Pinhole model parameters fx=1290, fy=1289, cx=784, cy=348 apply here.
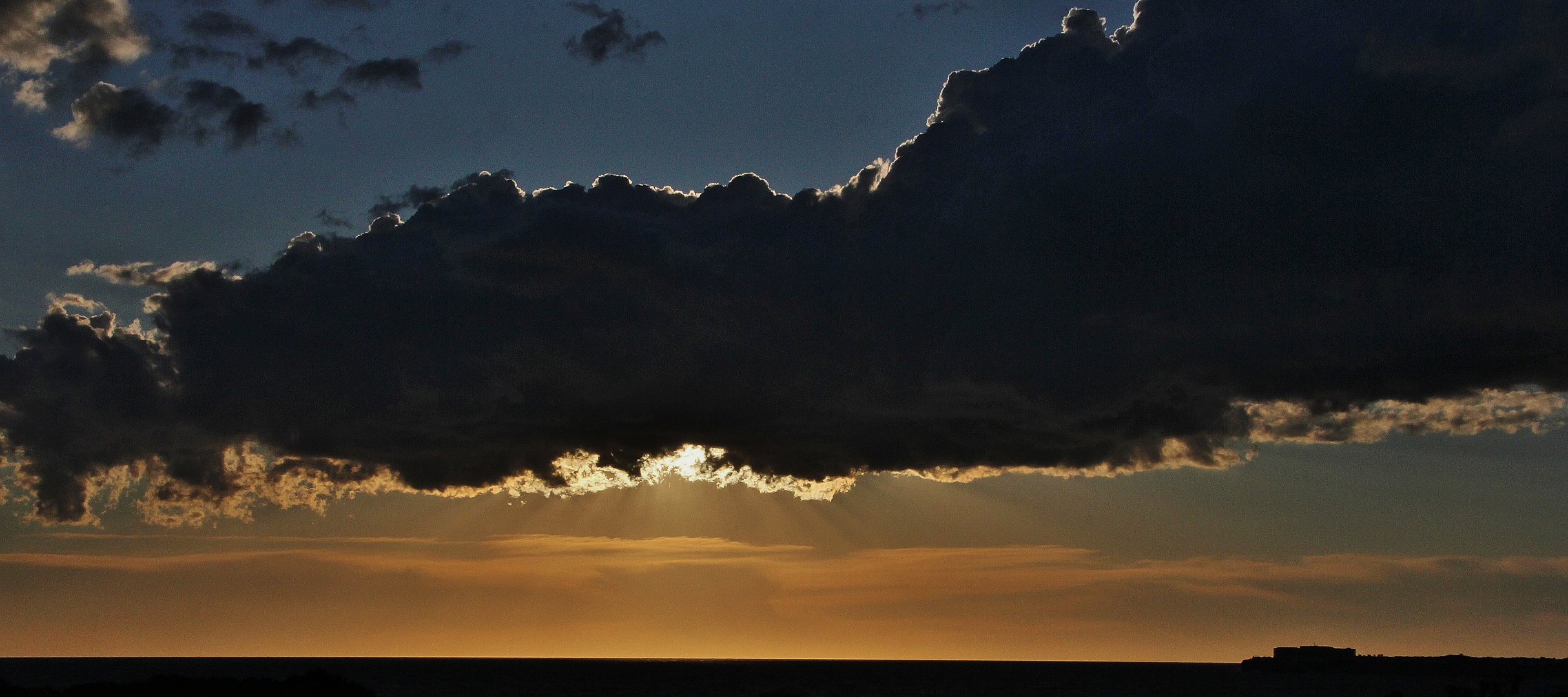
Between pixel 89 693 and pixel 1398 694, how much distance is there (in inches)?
5526

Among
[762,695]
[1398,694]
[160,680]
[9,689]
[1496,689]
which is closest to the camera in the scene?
[9,689]

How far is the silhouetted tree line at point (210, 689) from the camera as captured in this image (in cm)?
11375

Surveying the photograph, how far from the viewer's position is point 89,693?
11456cm

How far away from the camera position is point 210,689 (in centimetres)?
12056

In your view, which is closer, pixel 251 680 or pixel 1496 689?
pixel 251 680

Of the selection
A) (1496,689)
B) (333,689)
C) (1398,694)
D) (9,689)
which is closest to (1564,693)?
(1496,689)

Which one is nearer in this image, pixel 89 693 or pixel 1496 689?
pixel 89 693

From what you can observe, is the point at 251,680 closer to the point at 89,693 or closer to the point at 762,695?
the point at 89,693

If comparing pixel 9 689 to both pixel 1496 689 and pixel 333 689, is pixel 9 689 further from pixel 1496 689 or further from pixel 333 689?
pixel 1496 689

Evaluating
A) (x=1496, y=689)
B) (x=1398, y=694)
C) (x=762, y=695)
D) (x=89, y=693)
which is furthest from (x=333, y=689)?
(x=1496, y=689)

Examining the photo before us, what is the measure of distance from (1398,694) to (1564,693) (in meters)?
22.2

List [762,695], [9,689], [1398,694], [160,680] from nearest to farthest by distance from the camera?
[9,689]
[160,680]
[1398,694]
[762,695]

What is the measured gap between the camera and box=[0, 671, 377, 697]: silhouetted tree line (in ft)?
373

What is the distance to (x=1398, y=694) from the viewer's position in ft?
502
